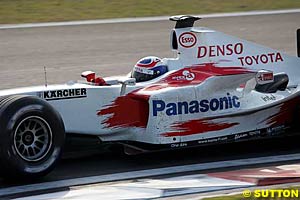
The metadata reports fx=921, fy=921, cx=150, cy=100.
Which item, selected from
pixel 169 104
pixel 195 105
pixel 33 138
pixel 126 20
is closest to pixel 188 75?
pixel 195 105

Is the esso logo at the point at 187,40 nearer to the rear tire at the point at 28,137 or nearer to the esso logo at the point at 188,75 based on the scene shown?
the esso logo at the point at 188,75

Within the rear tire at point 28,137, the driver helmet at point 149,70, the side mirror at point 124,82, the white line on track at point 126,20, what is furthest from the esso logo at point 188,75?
the white line on track at point 126,20

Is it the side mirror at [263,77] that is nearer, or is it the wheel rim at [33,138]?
the wheel rim at [33,138]

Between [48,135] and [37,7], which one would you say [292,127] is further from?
Answer: [37,7]

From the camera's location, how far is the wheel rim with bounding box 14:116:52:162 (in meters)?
8.65

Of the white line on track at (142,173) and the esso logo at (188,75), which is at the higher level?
the esso logo at (188,75)

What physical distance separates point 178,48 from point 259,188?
A: 2.45m

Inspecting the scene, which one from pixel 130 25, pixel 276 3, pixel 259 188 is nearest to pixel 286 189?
pixel 259 188

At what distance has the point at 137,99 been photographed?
934cm

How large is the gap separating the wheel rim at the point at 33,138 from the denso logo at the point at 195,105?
1201mm

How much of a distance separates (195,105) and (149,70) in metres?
0.67

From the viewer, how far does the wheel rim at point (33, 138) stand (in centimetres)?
865

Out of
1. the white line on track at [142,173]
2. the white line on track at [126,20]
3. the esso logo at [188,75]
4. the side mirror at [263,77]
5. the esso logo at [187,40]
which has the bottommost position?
the white line on track at [142,173]

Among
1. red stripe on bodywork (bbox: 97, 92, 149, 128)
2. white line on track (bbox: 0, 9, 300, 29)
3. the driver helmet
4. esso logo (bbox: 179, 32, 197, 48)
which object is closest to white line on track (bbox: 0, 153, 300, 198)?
red stripe on bodywork (bbox: 97, 92, 149, 128)
